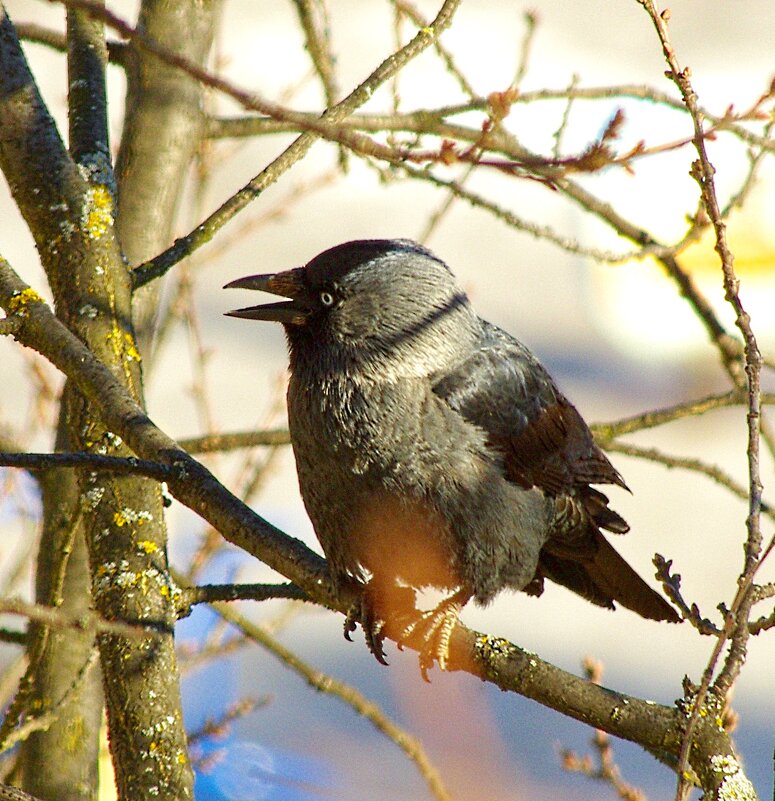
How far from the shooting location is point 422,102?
1231cm

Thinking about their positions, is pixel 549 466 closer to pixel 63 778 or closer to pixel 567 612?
pixel 63 778

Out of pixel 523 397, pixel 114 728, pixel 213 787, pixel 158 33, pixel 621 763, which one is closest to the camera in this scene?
pixel 114 728

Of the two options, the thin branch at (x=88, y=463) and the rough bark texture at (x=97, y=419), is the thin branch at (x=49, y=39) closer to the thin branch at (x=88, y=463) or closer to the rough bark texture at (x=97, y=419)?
the rough bark texture at (x=97, y=419)

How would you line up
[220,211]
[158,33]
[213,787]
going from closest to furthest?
[220,211], [158,33], [213,787]

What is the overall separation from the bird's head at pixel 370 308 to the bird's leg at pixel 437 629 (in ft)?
2.21

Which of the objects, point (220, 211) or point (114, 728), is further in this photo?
point (220, 211)

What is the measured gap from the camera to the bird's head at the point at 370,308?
352 centimetres

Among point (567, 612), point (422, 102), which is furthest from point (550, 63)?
point (567, 612)

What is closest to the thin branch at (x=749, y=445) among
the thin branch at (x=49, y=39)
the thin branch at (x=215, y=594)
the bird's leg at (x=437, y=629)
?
the bird's leg at (x=437, y=629)

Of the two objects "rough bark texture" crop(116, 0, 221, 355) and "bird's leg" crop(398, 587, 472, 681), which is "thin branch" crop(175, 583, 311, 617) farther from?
"rough bark texture" crop(116, 0, 221, 355)

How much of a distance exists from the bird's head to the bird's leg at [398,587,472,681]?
0.67m

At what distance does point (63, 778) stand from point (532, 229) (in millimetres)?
1946

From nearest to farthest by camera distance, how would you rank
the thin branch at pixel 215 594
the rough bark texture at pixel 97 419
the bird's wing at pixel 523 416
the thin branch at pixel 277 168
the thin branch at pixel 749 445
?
1. the thin branch at pixel 749 445
2. the rough bark texture at pixel 97 419
3. the thin branch at pixel 215 594
4. the thin branch at pixel 277 168
5. the bird's wing at pixel 523 416

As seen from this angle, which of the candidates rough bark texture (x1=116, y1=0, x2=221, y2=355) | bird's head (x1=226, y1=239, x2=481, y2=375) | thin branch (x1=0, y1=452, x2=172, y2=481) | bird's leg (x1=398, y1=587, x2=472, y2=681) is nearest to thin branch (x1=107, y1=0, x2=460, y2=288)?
rough bark texture (x1=116, y1=0, x2=221, y2=355)
